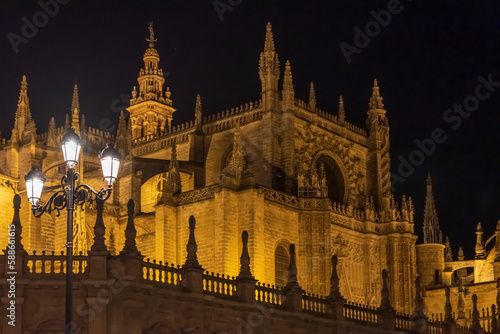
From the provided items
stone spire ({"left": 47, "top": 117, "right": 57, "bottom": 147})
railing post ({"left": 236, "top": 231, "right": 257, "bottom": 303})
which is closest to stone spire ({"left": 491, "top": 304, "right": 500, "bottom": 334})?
railing post ({"left": 236, "top": 231, "right": 257, "bottom": 303})

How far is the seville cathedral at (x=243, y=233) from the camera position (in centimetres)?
2736

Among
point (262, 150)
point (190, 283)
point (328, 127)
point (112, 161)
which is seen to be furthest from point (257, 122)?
point (112, 161)

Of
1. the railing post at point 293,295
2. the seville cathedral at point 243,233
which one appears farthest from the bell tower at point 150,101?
A: the railing post at point 293,295

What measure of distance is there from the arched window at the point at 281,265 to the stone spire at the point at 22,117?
12883 millimetres

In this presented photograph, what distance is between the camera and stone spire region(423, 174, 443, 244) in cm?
6288

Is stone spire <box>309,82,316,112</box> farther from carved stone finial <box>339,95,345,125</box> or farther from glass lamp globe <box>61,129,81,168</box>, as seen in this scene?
glass lamp globe <box>61,129,81,168</box>

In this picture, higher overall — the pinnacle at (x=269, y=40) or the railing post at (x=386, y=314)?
the pinnacle at (x=269, y=40)

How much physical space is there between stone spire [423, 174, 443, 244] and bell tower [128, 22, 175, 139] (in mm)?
18040

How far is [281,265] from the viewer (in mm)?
46844

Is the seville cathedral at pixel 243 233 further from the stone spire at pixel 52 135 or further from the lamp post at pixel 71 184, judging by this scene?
the lamp post at pixel 71 184

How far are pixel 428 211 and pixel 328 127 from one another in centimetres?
1486

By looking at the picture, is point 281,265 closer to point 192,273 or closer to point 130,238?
point 192,273

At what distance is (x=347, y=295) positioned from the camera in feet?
167

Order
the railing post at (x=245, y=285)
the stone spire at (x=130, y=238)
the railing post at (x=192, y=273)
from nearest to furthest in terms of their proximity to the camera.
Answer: the stone spire at (x=130, y=238) → the railing post at (x=192, y=273) → the railing post at (x=245, y=285)
